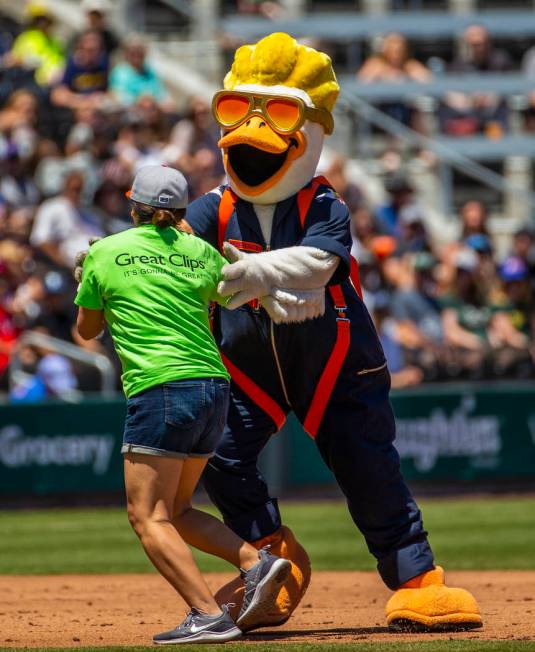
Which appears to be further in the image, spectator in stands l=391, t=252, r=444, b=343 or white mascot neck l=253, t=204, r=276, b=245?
spectator in stands l=391, t=252, r=444, b=343

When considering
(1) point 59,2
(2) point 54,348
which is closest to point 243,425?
(2) point 54,348

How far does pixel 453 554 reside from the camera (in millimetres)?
10094

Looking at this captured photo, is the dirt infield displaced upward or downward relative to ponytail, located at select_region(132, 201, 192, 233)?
downward

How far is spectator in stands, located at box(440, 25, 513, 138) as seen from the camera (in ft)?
61.3

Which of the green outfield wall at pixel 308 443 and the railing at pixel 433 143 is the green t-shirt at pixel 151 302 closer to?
the green outfield wall at pixel 308 443

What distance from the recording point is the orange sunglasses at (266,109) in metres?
6.32

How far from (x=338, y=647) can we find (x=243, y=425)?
3.93 ft

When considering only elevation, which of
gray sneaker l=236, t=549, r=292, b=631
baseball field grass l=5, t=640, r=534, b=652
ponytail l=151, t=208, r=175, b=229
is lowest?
baseball field grass l=5, t=640, r=534, b=652

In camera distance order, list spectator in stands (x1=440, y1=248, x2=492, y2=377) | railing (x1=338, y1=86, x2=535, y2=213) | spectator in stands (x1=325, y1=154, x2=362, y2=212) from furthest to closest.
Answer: railing (x1=338, y1=86, x2=535, y2=213) → spectator in stands (x1=325, y1=154, x2=362, y2=212) → spectator in stands (x1=440, y1=248, x2=492, y2=377)

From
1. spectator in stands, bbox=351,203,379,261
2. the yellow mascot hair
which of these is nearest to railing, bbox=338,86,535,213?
spectator in stands, bbox=351,203,379,261

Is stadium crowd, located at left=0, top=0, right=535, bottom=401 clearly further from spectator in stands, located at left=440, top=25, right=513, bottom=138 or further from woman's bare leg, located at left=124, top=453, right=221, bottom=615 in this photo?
woman's bare leg, located at left=124, top=453, right=221, bottom=615

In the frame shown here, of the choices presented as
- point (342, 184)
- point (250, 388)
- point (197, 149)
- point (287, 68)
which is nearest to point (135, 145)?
point (197, 149)

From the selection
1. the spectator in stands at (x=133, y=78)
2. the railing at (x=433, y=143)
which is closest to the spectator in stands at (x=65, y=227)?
the spectator in stands at (x=133, y=78)

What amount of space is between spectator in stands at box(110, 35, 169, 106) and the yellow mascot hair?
10.2 metres
